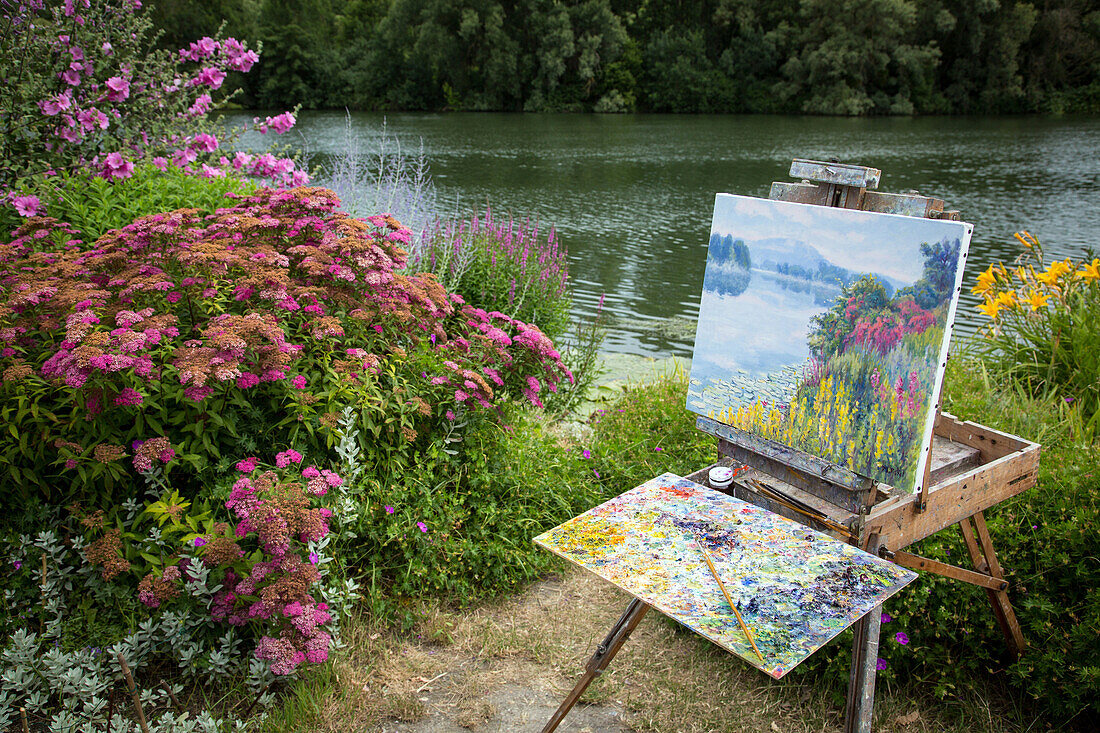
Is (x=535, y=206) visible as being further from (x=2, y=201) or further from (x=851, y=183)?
(x=851, y=183)

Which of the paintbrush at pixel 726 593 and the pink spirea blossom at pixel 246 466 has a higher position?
the paintbrush at pixel 726 593

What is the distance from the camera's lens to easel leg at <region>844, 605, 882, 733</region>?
171 centimetres

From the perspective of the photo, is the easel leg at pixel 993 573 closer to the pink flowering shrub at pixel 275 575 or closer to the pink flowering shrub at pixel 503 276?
the pink flowering shrub at pixel 275 575

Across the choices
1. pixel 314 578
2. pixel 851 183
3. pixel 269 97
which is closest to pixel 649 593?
pixel 314 578

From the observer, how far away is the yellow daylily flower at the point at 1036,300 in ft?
14.5

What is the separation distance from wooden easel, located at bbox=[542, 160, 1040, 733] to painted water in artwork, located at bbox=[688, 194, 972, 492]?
0.08 metres

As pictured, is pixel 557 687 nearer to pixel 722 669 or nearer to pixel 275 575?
pixel 722 669

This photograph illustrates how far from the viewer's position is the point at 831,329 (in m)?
2.09

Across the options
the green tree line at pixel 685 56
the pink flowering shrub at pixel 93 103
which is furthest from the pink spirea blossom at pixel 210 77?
the green tree line at pixel 685 56

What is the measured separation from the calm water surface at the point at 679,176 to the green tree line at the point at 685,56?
498 cm

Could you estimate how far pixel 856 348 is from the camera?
2.03m

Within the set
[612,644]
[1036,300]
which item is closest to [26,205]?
[612,644]

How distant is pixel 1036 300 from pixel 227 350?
4485mm

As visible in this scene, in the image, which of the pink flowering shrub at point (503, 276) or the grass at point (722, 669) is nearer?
the grass at point (722, 669)
